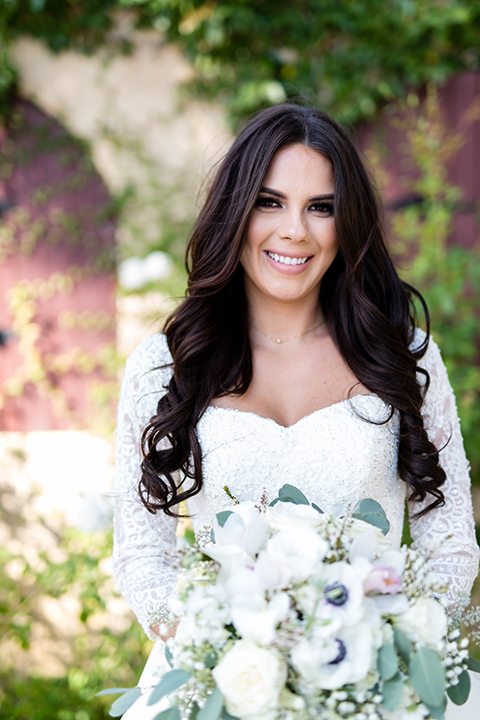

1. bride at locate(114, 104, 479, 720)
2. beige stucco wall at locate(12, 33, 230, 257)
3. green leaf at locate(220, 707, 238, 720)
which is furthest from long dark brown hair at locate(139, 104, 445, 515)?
beige stucco wall at locate(12, 33, 230, 257)

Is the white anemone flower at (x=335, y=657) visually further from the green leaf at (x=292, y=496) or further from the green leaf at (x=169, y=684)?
the green leaf at (x=292, y=496)

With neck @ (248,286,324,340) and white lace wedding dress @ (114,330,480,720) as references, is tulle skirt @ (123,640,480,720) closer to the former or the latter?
white lace wedding dress @ (114,330,480,720)

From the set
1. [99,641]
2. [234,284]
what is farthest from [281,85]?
[99,641]

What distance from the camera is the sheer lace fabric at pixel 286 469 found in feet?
5.74

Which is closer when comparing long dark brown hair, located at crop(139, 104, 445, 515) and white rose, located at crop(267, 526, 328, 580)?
white rose, located at crop(267, 526, 328, 580)

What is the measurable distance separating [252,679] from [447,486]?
1.15 m

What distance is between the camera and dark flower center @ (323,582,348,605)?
3.30 feet

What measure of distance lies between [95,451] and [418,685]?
290 cm

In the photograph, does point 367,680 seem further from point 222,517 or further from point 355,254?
point 355,254

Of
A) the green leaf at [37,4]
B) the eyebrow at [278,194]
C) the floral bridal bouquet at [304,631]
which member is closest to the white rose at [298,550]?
the floral bridal bouquet at [304,631]

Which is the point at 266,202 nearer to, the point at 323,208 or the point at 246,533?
the point at 323,208

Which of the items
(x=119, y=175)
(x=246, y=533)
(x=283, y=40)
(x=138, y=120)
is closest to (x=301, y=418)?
(x=246, y=533)

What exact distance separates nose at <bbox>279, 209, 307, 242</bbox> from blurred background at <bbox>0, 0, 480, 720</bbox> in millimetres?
1599

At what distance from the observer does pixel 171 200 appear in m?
3.68
